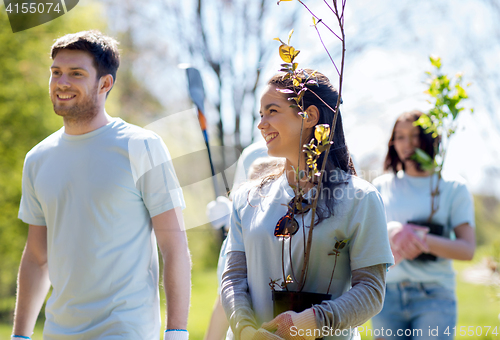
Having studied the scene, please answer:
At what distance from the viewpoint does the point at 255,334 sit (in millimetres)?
1287

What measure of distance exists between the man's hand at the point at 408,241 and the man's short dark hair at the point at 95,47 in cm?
169

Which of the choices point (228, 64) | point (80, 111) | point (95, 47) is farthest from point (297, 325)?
point (228, 64)

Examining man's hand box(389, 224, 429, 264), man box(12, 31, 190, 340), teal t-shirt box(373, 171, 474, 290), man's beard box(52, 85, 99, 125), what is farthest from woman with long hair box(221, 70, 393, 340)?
teal t-shirt box(373, 171, 474, 290)

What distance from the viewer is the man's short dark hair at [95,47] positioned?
1.95m

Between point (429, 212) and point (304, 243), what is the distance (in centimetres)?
148

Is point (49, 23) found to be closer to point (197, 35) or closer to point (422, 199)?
point (197, 35)

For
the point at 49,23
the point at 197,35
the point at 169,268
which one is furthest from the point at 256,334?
the point at 49,23

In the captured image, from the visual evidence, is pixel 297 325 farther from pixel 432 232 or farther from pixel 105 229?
pixel 432 232

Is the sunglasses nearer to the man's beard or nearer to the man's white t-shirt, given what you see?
the man's white t-shirt

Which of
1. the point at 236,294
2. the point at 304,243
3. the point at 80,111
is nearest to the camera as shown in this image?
the point at 304,243

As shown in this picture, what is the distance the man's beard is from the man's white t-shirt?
3.0 inches

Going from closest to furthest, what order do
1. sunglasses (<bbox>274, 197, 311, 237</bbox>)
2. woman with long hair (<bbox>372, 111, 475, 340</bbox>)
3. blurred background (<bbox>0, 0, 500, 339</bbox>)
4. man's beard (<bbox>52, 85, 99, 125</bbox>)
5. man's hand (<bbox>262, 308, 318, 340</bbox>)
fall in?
1. man's hand (<bbox>262, 308, 318, 340</bbox>)
2. sunglasses (<bbox>274, 197, 311, 237</bbox>)
3. man's beard (<bbox>52, 85, 99, 125</bbox>)
4. woman with long hair (<bbox>372, 111, 475, 340</bbox>)
5. blurred background (<bbox>0, 0, 500, 339</bbox>)

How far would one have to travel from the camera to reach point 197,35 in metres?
7.14

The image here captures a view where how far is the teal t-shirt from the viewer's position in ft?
7.99
